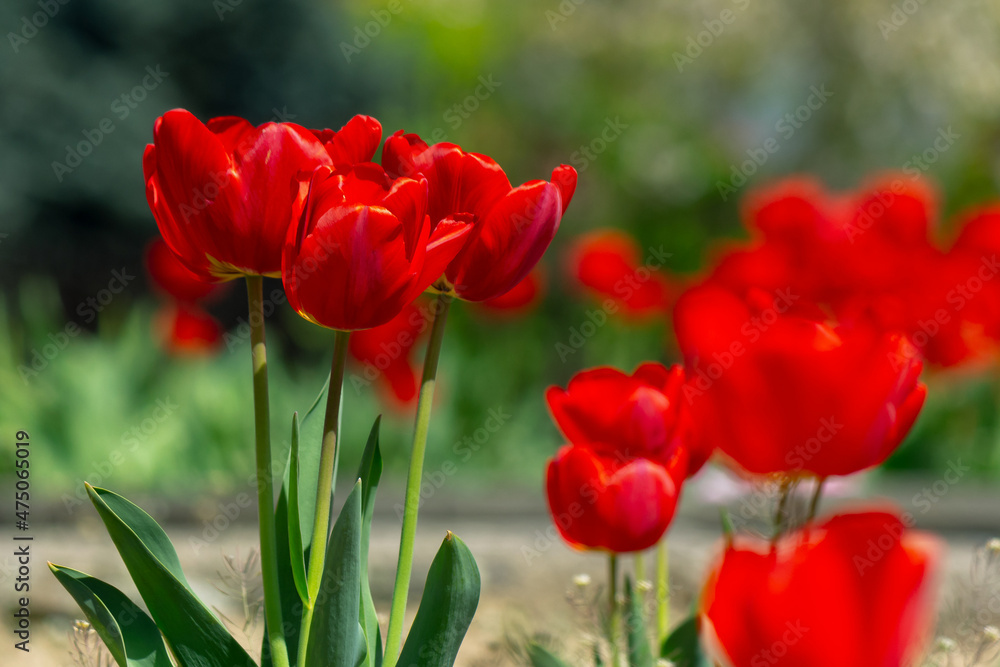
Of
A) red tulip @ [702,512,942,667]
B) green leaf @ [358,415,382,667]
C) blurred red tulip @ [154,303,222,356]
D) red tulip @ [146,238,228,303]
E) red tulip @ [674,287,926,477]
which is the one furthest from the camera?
blurred red tulip @ [154,303,222,356]

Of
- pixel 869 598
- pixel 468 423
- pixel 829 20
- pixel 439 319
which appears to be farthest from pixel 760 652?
pixel 829 20

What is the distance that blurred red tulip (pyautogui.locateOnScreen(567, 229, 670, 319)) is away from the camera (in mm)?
3758

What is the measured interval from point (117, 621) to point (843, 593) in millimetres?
616

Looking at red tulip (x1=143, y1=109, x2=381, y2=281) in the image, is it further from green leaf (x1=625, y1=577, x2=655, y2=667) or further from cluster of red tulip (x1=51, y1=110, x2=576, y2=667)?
green leaf (x1=625, y1=577, x2=655, y2=667)

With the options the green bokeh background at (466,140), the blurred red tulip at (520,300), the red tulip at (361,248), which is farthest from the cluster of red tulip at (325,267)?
the blurred red tulip at (520,300)

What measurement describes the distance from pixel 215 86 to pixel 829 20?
573 cm

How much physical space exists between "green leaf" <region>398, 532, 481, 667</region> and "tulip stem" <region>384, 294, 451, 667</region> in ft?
0.06

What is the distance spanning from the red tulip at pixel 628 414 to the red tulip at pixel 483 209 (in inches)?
6.6

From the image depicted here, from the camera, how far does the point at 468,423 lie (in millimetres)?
4188

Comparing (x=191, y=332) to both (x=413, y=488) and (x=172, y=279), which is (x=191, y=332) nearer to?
(x=172, y=279)

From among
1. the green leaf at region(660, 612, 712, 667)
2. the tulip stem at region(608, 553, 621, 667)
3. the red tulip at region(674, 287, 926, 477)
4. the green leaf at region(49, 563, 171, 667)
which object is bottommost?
the green leaf at region(660, 612, 712, 667)

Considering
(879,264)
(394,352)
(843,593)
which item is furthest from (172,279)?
(843,593)

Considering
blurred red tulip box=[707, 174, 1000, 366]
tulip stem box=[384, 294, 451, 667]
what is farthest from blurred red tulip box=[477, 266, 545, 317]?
tulip stem box=[384, 294, 451, 667]

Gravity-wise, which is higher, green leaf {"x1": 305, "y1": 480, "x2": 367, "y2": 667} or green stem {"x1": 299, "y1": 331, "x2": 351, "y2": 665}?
green stem {"x1": 299, "y1": 331, "x2": 351, "y2": 665}
